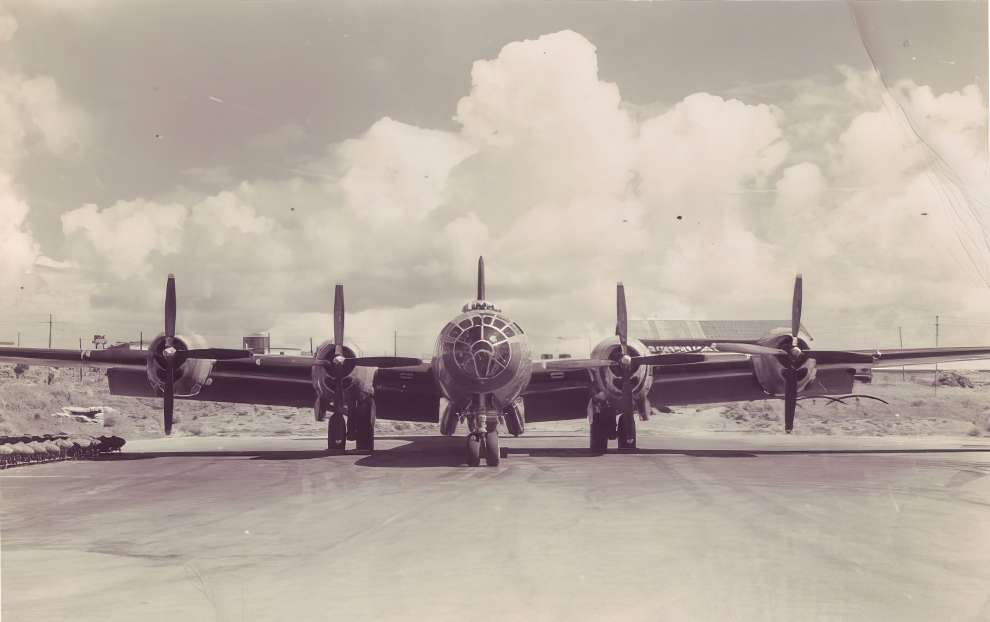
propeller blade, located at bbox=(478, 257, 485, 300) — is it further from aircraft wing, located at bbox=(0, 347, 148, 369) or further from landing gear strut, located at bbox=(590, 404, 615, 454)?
aircraft wing, located at bbox=(0, 347, 148, 369)

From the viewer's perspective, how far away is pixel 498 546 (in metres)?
11.7

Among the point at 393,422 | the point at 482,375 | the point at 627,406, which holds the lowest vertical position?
the point at 393,422

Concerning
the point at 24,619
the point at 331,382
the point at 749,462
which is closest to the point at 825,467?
the point at 749,462

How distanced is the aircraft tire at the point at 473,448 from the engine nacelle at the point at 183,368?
10336 millimetres

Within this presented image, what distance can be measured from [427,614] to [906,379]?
127135mm

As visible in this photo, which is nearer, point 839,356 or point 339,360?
point 339,360

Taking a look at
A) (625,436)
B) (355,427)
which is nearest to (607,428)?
(625,436)

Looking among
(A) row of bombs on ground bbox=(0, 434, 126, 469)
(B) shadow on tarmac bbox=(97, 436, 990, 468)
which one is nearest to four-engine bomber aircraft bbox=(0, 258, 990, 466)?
(B) shadow on tarmac bbox=(97, 436, 990, 468)

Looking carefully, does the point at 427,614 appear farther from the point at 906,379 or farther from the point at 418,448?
the point at 906,379

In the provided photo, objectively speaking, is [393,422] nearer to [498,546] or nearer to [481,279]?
[481,279]

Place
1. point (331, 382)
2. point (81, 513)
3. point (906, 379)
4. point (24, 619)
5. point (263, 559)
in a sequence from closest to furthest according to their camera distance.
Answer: point (24, 619) → point (263, 559) → point (81, 513) → point (331, 382) → point (906, 379)

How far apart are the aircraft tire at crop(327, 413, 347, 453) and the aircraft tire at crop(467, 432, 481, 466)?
26.8 feet

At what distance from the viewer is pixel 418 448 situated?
112ft

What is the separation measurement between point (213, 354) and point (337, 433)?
678 centimetres
